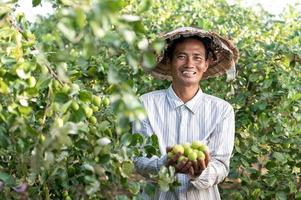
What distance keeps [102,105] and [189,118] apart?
36 centimetres

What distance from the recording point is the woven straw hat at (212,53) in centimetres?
Answer: 257

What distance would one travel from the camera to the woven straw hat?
101 inches

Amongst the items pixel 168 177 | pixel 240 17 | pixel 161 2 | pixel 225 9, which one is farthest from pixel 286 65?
pixel 225 9

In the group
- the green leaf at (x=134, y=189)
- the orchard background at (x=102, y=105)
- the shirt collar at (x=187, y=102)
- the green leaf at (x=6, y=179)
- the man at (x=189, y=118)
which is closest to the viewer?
the orchard background at (x=102, y=105)

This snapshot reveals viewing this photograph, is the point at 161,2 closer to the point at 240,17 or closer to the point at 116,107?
the point at 240,17

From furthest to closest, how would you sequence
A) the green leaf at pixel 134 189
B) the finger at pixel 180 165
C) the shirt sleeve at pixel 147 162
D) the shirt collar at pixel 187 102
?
the shirt collar at pixel 187 102 → the shirt sleeve at pixel 147 162 → the finger at pixel 180 165 → the green leaf at pixel 134 189

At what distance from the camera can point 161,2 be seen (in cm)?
574

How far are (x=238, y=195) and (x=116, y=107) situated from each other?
1989 millimetres

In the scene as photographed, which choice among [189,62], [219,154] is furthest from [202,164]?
[189,62]

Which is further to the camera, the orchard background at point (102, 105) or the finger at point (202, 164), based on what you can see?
the finger at point (202, 164)

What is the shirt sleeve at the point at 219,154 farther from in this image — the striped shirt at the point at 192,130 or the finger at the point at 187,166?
the finger at the point at 187,166

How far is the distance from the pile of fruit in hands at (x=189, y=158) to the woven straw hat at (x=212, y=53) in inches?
20.5

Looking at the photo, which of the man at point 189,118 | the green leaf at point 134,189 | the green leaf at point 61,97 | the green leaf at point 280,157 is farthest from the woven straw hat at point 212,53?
the green leaf at point 61,97

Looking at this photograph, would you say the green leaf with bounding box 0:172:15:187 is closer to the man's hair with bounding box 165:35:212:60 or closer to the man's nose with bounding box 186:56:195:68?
the man's nose with bounding box 186:56:195:68
